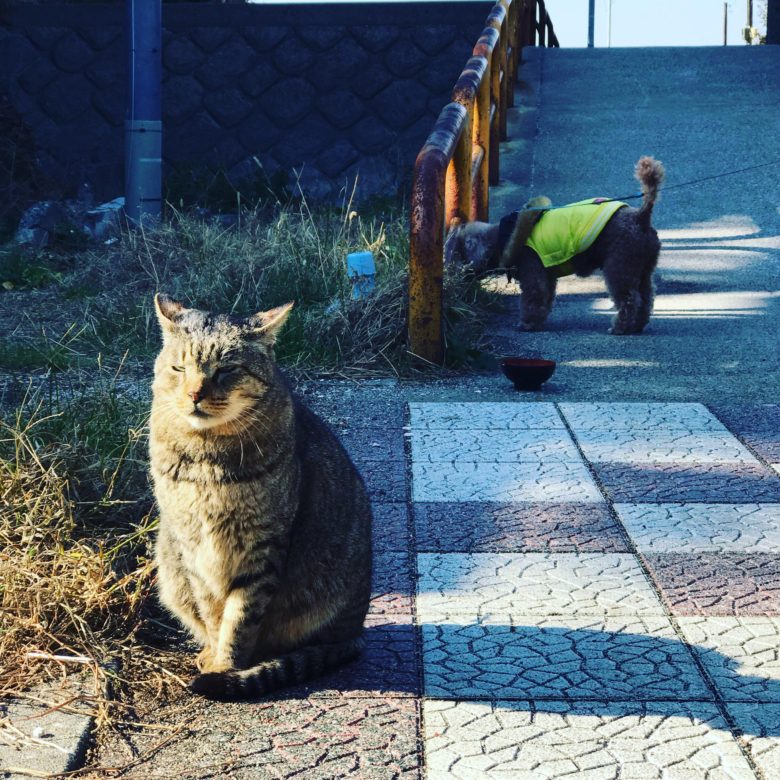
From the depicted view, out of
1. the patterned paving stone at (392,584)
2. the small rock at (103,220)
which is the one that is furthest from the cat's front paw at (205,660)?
the small rock at (103,220)

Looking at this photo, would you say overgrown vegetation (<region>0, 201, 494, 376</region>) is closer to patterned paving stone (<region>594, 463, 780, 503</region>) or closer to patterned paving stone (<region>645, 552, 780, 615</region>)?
patterned paving stone (<region>594, 463, 780, 503</region>)

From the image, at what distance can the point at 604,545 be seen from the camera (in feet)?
13.5

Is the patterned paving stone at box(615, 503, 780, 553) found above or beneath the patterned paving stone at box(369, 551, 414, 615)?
above

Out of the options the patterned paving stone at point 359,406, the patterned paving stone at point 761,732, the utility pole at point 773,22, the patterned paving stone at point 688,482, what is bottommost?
the patterned paving stone at point 359,406

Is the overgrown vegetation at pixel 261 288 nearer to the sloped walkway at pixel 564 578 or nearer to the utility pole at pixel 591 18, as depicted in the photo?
the sloped walkway at pixel 564 578

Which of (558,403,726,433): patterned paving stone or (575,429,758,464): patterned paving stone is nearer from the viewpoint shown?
(575,429,758,464): patterned paving stone

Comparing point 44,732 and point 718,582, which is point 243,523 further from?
point 718,582

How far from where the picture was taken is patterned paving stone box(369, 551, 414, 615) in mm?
3676

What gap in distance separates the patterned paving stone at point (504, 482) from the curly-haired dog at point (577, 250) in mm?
2638

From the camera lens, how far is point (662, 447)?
5211mm

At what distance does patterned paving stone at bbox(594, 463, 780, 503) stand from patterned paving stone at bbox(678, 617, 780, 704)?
1.06 m

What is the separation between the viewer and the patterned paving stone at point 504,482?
15.1 ft

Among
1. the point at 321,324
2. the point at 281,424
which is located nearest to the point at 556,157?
the point at 321,324

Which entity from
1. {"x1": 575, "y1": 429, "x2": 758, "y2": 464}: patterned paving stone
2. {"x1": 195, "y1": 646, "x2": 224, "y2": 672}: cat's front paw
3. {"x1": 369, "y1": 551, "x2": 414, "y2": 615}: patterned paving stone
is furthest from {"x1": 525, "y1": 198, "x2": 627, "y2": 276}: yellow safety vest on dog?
{"x1": 195, "y1": 646, "x2": 224, "y2": 672}: cat's front paw
